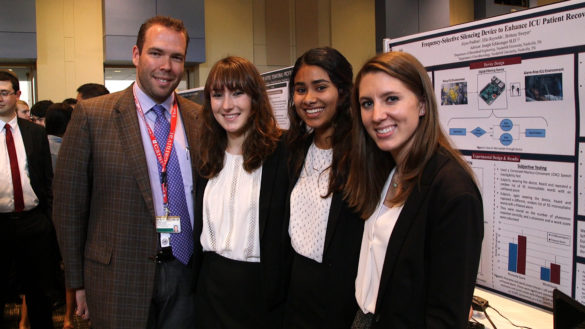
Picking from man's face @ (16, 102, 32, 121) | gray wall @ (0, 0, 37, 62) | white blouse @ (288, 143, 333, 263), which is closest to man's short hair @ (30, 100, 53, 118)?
man's face @ (16, 102, 32, 121)

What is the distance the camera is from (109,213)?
1.94 metres

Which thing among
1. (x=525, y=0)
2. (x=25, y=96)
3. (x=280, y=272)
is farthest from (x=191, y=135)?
(x=525, y=0)

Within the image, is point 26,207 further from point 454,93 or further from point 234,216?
point 454,93

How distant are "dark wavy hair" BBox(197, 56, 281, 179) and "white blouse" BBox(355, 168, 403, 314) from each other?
0.65 meters

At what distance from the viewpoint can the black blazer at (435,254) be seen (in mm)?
1142

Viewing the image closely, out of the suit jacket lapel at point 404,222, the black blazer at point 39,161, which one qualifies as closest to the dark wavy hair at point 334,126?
the suit jacket lapel at point 404,222

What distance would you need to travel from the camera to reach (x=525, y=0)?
679 cm

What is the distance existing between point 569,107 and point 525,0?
20.8ft

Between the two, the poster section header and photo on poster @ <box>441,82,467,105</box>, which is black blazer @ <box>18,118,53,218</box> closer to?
the poster section header

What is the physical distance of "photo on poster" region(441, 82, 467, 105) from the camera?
1.87 meters

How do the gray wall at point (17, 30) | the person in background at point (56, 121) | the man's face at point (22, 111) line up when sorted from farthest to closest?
the gray wall at point (17, 30) < the man's face at point (22, 111) < the person in background at point (56, 121)

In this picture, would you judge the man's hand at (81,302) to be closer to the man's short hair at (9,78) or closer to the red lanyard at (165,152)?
the red lanyard at (165,152)

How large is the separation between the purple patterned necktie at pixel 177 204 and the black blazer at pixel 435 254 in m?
1.02

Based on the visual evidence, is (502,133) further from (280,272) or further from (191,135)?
(191,135)
